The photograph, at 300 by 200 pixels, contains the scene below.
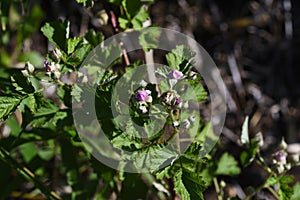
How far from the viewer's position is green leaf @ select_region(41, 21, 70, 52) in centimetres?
118

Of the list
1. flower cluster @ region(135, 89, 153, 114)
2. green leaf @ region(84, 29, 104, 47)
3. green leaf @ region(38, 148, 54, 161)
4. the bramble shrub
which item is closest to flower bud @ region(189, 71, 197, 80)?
the bramble shrub

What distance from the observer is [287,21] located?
8.11 feet

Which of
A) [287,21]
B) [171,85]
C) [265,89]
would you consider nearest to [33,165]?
[171,85]

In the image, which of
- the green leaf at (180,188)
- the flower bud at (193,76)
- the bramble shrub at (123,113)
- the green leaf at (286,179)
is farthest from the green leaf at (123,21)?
the green leaf at (286,179)

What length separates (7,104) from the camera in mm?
1102

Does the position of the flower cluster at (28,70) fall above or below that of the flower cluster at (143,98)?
above

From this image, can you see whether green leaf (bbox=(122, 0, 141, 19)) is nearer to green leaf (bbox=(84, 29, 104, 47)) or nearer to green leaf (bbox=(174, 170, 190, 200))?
green leaf (bbox=(84, 29, 104, 47))

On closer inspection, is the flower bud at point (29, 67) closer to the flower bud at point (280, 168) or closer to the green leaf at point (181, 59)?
the green leaf at point (181, 59)

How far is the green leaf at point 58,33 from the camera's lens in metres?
1.18

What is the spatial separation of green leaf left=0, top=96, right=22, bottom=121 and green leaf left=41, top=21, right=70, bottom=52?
16 centimetres

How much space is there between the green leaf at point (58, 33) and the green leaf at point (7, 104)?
16 cm

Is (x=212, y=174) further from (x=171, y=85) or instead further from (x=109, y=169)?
(x=171, y=85)

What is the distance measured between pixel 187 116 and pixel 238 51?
1388mm

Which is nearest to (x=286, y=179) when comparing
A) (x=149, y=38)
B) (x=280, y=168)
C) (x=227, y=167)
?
(x=280, y=168)
